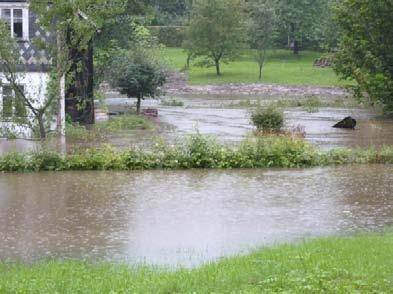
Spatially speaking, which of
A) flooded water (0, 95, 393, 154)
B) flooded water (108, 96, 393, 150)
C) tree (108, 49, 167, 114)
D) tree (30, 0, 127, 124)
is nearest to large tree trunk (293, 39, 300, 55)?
flooded water (108, 96, 393, 150)

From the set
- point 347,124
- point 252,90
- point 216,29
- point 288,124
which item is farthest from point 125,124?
point 216,29

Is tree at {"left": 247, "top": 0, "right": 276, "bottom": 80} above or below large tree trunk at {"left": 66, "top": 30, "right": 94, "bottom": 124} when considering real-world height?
above

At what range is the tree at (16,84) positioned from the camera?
20.6 m

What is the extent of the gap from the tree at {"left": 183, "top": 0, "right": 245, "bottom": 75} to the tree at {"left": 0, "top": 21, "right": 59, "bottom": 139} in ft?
152

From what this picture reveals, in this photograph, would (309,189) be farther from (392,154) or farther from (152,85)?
(152,85)

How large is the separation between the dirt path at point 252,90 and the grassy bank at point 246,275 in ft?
153

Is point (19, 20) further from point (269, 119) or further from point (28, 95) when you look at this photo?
point (269, 119)

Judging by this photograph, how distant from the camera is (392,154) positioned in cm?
1991

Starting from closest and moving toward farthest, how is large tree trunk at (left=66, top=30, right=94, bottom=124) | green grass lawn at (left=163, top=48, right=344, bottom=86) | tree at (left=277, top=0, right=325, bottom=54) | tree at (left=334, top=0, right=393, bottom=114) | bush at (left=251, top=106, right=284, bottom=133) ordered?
1. bush at (left=251, top=106, right=284, bottom=133)
2. large tree trunk at (left=66, top=30, right=94, bottom=124)
3. tree at (left=334, top=0, right=393, bottom=114)
4. green grass lawn at (left=163, top=48, right=344, bottom=86)
5. tree at (left=277, top=0, right=325, bottom=54)

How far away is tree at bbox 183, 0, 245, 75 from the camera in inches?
2643

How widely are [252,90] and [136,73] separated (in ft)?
75.8

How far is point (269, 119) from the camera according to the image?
27.2 metres

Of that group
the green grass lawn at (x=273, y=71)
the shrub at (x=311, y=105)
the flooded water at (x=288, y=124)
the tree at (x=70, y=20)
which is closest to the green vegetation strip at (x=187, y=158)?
the flooded water at (x=288, y=124)

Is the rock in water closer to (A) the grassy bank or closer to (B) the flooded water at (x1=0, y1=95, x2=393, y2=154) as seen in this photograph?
(B) the flooded water at (x1=0, y1=95, x2=393, y2=154)
